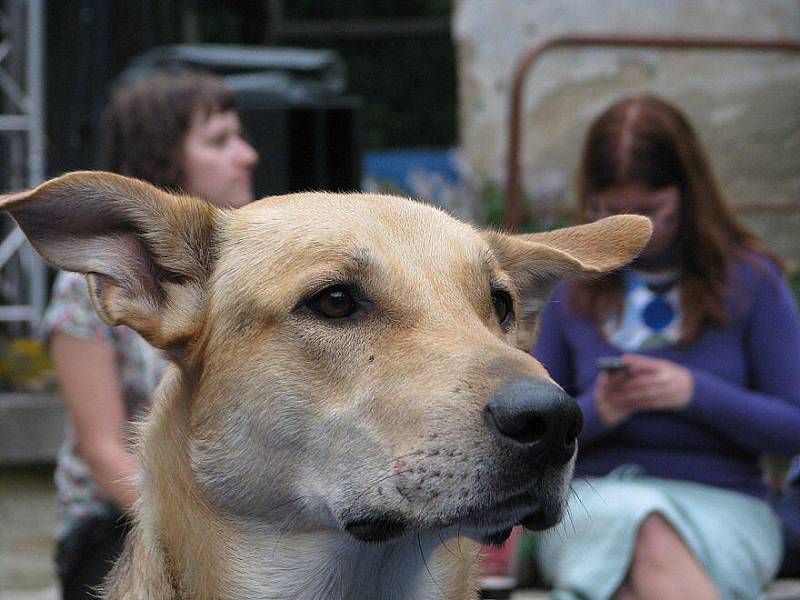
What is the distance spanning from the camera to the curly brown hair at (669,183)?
12.1 ft

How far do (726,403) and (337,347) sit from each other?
1.48 meters

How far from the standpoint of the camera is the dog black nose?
207 cm

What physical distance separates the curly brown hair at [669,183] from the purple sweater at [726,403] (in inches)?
3.2

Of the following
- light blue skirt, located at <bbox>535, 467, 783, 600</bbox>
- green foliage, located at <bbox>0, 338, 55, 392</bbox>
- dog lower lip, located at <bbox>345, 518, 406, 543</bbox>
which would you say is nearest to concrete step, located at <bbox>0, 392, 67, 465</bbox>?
green foliage, located at <bbox>0, 338, 55, 392</bbox>

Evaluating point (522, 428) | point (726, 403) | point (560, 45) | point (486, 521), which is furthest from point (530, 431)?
point (560, 45)

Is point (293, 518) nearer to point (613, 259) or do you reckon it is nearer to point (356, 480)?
point (356, 480)

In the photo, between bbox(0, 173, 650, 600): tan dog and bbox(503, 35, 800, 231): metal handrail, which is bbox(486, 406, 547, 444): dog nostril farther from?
bbox(503, 35, 800, 231): metal handrail

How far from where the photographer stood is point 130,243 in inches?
100.0

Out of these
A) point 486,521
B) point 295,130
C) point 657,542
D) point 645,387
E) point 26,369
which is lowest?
point 26,369

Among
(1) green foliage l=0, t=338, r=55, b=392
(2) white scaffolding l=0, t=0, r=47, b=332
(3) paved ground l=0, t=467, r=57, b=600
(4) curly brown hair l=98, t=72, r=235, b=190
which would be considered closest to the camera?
(4) curly brown hair l=98, t=72, r=235, b=190

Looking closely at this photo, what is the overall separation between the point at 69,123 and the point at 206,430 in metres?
6.41

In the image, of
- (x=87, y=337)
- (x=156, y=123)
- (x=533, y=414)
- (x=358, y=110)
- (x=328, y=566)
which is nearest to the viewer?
(x=533, y=414)

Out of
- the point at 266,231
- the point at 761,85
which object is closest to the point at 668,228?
the point at 266,231

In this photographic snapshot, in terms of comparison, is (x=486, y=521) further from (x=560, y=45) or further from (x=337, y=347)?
(x=560, y=45)
